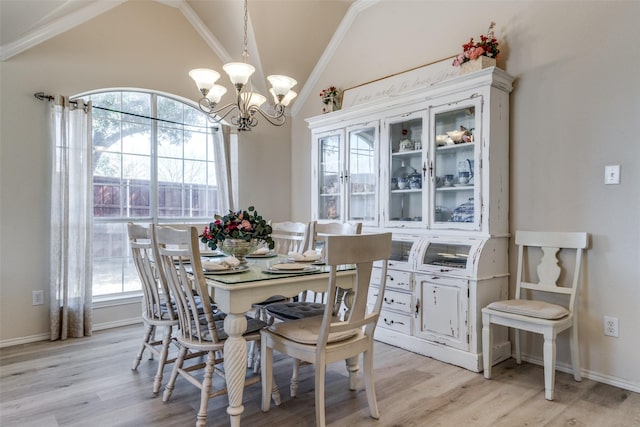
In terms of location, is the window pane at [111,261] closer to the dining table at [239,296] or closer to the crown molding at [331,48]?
the dining table at [239,296]

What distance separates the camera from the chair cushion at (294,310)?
2404 mm

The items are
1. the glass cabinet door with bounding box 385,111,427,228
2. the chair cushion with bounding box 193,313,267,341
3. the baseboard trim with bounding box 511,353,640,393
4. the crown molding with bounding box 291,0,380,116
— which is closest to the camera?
the chair cushion with bounding box 193,313,267,341

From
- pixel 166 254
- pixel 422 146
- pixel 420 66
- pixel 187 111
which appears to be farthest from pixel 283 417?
pixel 187 111

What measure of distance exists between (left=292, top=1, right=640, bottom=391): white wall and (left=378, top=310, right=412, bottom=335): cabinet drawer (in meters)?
0.87

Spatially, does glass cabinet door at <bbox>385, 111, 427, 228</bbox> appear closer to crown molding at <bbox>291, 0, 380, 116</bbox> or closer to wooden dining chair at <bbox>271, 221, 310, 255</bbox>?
wooden dining chair at <bbox>271, 221, 310, 255</bbox>

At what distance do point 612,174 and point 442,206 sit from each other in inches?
43.1

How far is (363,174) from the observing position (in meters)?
3.73

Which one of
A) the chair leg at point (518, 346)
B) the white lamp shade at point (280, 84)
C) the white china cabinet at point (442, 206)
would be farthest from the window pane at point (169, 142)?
the chair leg at point (518, 346)

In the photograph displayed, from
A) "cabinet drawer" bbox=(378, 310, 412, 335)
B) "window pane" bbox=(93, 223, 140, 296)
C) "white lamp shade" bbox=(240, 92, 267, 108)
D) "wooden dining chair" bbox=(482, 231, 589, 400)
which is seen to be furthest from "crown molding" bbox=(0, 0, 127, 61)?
"wooden dining chair" bbox=(482, 231, 589, 400)

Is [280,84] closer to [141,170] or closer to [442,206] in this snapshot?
[442,206]

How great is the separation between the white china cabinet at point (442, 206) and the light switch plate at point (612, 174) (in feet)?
1.99

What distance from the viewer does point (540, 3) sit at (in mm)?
2732

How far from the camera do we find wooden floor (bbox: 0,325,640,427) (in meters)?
2.00

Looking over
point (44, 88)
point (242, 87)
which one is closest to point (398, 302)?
point (242, 87)
